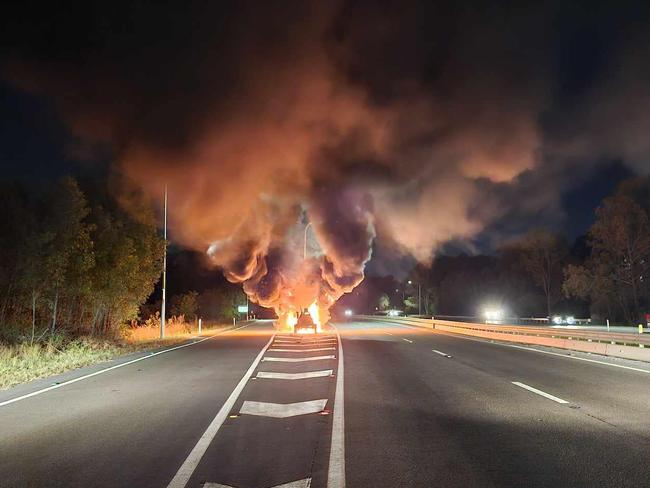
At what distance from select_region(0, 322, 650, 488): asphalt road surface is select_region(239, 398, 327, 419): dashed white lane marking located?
0.03 m

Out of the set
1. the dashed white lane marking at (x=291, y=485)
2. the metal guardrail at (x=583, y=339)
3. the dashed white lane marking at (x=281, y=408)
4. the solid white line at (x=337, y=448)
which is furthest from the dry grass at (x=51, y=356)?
the metal guardrail at (x=583, y=339)

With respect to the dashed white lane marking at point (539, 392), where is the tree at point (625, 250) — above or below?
above

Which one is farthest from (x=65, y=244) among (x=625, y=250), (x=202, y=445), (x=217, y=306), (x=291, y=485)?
(x=625, y=250)

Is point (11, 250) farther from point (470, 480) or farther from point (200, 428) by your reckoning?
point (470, 480)

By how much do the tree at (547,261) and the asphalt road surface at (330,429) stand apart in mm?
69708

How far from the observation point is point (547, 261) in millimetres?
80688

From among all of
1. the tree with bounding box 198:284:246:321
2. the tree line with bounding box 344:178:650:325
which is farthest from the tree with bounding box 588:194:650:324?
the tree with bounding box 198:284:246:321

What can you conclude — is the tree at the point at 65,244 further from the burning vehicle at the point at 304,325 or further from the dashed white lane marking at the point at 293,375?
the burning vehicle at the point at 304,325

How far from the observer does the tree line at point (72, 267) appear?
19.5 metres

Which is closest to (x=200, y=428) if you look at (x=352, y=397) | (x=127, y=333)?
(x=352, y=397)

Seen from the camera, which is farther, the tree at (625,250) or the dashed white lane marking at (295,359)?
the tree at (625,250)

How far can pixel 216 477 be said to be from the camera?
5.99 m

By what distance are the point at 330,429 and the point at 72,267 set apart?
55.1ft

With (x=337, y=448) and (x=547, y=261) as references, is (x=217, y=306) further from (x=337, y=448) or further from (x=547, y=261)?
(x=337, y=448)
